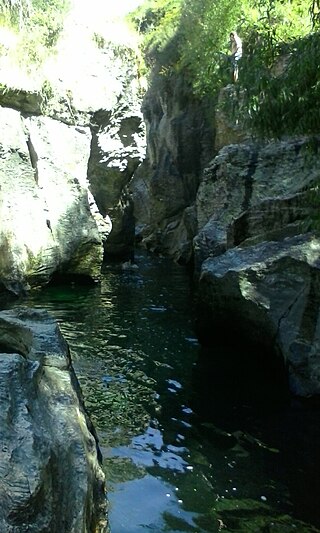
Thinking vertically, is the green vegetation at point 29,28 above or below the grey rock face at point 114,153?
above

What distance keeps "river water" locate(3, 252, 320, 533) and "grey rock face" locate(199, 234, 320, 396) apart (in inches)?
23.8

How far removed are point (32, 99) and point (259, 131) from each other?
37.5 ft

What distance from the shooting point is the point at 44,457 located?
3.03m

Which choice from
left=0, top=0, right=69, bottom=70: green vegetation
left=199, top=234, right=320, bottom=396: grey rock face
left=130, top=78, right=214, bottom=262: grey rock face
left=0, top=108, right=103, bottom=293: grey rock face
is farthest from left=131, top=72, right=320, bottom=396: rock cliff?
left=130, top=78, right=214, bottom=262: grey rock face

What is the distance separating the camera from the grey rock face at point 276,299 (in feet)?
24.6

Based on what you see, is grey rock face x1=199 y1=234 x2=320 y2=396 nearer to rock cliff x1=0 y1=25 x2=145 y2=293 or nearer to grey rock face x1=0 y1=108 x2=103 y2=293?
grey rock face x1=0 y1=108 x2=103 y2=293

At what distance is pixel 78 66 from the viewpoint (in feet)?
61.2

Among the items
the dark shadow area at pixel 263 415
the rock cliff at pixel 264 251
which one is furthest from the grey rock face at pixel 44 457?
the rock cliff at pixel 264 251

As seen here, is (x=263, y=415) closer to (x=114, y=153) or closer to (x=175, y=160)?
(x=114, y=153)

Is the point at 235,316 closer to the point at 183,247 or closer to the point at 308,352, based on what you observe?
the point at 308,352

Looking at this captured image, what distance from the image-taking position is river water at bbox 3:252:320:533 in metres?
4.94

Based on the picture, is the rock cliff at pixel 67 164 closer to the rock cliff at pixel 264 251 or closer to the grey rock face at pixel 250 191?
the rock cliff at pixel 264 251

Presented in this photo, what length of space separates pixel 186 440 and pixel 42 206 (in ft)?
33.8

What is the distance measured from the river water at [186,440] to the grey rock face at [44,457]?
127cm
